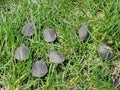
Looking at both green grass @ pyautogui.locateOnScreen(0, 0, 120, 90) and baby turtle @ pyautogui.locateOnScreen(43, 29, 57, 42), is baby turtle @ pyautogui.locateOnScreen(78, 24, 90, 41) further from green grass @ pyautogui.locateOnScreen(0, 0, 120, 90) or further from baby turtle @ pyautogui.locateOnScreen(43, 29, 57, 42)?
baby turtle @ pyautogui.locateOnScreen(43, 29, 57, 42)

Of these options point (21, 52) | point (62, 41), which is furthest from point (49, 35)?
point (21, 52)

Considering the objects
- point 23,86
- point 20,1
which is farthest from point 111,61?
point 20,1

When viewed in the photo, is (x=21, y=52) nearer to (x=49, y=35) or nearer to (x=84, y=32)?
(x=49, y=35)

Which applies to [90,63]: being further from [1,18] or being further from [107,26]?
[1,18]

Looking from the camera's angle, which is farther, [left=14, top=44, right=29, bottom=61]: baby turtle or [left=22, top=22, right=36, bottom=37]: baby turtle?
[left=22, top=22, right=36, bottom=37]: baby turtle

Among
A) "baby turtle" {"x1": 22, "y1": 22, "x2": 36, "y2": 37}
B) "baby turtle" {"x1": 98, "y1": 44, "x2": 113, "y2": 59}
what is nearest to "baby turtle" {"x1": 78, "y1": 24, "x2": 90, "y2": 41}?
"baby turtle" {"x1": 98, "y1": 44, "x2": 113, "y2": 59}

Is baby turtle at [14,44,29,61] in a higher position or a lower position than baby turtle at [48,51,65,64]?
higher

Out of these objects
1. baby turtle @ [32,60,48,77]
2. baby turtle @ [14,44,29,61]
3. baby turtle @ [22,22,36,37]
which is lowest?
baby turtle @ [32,60,48,77]

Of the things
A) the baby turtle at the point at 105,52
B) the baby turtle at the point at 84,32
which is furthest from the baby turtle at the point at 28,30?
the baby turtle at the point at 105,52
